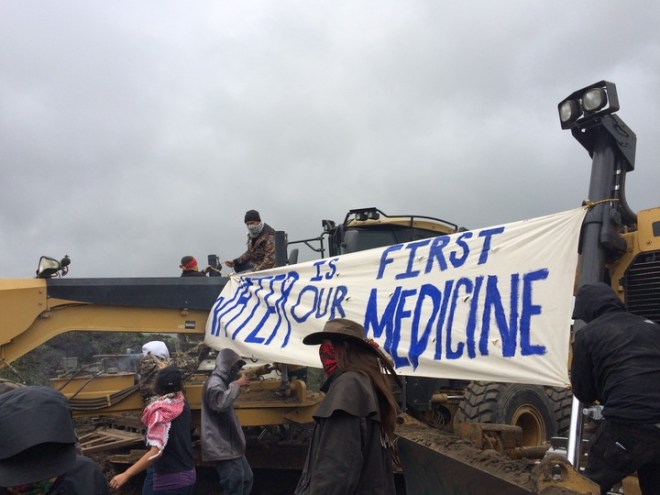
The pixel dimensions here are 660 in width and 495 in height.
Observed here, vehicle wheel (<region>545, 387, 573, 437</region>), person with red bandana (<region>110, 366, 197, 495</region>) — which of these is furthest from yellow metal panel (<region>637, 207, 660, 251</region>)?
vehicle wheel (<region>545, 387, 573, 437</region>)

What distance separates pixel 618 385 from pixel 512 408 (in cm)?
349

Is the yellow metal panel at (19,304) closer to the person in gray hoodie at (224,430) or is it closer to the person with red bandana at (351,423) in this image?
the person in gray hoodie at (224,430)

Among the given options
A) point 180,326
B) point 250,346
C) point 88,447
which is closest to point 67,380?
point 88,447

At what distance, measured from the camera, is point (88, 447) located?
616 centimetres

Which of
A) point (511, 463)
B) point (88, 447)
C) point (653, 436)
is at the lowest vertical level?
point (88, 447)

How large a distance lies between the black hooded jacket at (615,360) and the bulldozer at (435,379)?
337 millimetres

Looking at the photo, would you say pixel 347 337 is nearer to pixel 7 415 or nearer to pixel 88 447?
pixel 7 415

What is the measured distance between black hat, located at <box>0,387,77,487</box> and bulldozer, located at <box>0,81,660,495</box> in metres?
2.44

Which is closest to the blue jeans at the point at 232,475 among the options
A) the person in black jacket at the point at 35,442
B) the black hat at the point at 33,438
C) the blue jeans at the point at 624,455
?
the blue jeans at the point at 624,455

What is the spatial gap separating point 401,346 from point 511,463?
1170 millimetres

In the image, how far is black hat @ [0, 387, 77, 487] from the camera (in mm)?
1975

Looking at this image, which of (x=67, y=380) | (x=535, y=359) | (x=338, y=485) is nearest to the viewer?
(x=338, y=485)

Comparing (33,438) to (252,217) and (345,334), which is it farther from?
(252,217)

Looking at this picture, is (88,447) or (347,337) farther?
(88,447)
